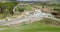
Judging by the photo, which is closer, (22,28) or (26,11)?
(22,28)

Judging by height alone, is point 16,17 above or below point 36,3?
below

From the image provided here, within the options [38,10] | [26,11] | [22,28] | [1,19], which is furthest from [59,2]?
[1,19]

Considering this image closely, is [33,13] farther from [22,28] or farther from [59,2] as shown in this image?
[59,2]

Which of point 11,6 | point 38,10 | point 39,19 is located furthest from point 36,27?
point 11,6

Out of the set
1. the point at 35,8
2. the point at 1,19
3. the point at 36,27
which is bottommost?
the point at 36,27

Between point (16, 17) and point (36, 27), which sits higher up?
point (16, 17)

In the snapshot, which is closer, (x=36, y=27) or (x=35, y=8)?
(x=36, y=27)

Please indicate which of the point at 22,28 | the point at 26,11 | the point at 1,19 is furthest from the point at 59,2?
the point at 1,19

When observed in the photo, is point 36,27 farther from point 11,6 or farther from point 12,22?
point 11,6
